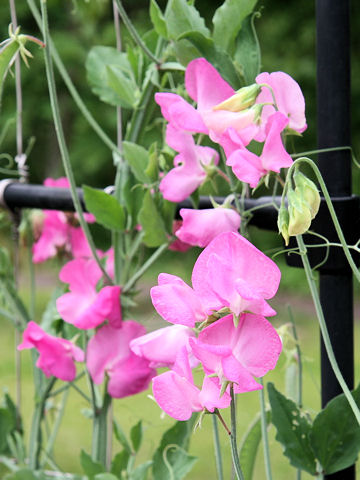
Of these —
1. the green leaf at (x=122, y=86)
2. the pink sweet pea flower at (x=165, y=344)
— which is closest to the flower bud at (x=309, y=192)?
the pink sweet pea flower at (x=165, y=344)

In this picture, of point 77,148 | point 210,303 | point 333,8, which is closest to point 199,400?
point 210,303

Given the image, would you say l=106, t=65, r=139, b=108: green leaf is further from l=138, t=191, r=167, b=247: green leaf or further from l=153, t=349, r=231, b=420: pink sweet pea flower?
l=153, t=349, r=231, b=420: pink sweet pea flower

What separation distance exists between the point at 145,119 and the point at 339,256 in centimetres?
23

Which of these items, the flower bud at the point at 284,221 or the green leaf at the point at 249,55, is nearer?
the flower bud at the point at 284,221

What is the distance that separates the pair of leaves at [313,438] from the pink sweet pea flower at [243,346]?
0.19 m

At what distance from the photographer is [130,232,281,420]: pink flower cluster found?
1.13ft

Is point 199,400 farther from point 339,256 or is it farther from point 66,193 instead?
point 66,193

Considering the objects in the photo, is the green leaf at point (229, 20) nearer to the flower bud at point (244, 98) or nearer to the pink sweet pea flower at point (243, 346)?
the flower bud at point (244, 98)

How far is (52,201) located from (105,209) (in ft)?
0.41

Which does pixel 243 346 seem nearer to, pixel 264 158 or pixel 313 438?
pixel 264 158

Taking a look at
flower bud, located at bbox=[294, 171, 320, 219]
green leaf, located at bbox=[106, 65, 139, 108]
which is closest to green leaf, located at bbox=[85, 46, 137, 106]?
green leaf, located at bbox=[106, 65, 139, 108]

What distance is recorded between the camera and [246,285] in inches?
13.3

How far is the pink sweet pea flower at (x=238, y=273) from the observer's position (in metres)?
0.35

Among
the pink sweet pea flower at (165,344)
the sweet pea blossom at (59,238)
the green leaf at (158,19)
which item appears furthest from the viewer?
the sweet pea blossom at (59,238)
